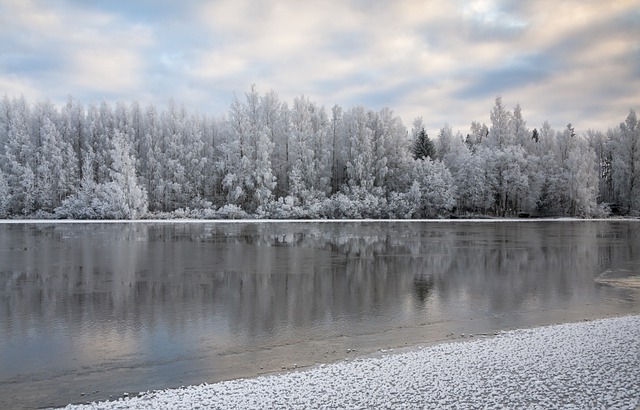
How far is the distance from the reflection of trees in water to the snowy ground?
276cm

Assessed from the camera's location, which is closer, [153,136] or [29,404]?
[29,404]

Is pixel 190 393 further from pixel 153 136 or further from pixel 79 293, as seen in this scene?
pixel 153 136

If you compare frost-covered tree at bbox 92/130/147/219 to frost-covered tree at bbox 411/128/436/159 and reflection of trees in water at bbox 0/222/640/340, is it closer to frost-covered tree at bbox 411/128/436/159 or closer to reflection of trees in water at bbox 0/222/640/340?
reflection of trees in water at bbox 0/222/640/340

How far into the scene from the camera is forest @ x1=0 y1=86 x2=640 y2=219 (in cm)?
6028

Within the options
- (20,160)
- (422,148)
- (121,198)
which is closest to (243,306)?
(121,198)

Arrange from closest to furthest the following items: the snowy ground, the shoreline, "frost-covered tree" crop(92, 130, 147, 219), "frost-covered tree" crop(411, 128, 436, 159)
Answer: the snowy ground → the shoreline → "frost-covered tree" crop(92, 130, 147, 219) → "frost-covered tree" crop(411, 128, 436, 159)

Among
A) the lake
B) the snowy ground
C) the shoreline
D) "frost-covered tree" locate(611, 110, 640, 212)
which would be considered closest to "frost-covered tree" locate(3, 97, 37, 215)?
the lake

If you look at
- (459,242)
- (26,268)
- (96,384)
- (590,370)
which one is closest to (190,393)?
(96,384)

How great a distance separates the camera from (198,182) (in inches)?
2596

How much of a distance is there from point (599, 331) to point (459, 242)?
20.9m

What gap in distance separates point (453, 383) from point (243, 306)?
258 inches

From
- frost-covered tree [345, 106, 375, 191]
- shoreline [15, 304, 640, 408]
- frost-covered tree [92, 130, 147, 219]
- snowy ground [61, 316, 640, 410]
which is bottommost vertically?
shoreline [15, 304, 640, 408]

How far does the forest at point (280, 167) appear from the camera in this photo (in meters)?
60.3

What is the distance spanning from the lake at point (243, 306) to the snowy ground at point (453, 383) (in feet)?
2.85
